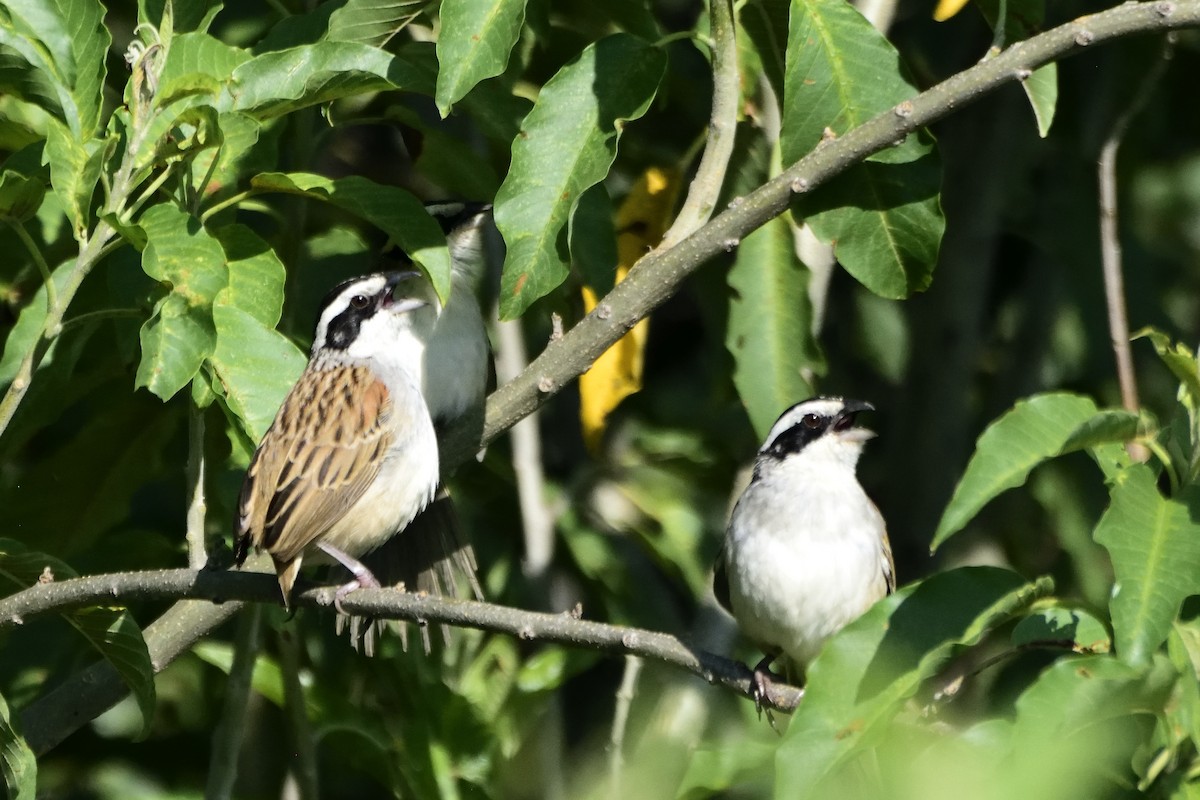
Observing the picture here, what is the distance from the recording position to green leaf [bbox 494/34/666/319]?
4098mm

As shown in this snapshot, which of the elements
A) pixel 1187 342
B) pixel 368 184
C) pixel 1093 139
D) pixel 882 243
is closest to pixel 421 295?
pixel 368 184

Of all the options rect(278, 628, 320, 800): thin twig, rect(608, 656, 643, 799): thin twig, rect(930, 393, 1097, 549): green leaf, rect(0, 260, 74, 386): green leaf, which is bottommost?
rect(608, 656, 643, 799): thin twig

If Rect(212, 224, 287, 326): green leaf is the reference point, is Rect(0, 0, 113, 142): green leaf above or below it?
above

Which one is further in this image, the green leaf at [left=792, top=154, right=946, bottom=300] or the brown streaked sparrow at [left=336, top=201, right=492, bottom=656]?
the brown streaked sparrow at [left=336, top=201, right=492, bottom=656]

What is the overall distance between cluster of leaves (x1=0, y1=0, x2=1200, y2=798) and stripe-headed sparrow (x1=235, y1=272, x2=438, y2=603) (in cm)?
20

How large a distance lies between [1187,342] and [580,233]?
377cm

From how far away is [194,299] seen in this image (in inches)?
145

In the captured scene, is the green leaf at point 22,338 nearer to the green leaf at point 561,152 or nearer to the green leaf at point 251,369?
the green leaf at point 251,369

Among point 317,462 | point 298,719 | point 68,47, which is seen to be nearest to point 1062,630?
point 317,462

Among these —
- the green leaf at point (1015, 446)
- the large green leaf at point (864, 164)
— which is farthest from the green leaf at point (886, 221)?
the green leaf at point (1015, 446)

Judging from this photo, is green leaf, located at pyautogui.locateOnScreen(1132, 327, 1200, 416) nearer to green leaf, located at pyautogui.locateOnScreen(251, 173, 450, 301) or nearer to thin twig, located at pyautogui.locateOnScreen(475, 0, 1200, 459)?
thin twig, located at pyautogui.locateOnScreen(475, 0, 1200, 459)

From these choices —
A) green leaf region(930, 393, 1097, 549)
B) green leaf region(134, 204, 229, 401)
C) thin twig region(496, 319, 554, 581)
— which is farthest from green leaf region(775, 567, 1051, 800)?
thin twig region(496, 319, 554, 581)

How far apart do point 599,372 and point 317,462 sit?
1030 millimetres

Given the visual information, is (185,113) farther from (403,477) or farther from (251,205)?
(403,477)
